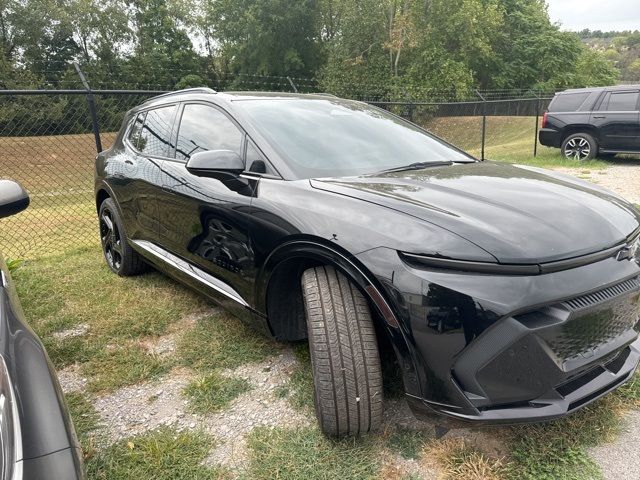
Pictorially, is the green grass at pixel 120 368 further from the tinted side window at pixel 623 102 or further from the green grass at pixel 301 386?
the tinted side window at pixel 623 102

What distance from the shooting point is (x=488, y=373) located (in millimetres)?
1557

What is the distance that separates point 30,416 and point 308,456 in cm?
113

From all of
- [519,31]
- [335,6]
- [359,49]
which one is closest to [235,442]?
[359,49]

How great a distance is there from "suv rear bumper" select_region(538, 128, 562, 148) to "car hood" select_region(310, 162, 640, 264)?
9863 mm

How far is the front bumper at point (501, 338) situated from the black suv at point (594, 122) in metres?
10.3

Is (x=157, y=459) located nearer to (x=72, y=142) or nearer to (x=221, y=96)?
(x=221, y=96)

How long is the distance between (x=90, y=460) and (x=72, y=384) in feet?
2.36

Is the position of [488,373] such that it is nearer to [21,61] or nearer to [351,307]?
[351,307]

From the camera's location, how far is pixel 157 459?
1.94m

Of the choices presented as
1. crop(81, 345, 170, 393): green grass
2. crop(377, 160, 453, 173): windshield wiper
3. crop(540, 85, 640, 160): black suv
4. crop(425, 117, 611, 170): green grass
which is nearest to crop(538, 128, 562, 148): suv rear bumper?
crop(540, 85, 640, 160): black suv

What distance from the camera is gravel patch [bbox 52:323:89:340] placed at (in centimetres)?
309

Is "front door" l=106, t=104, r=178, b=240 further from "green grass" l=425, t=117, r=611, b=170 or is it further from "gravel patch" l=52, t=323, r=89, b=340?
"green grass" l=425, t=117, r=611, b=170

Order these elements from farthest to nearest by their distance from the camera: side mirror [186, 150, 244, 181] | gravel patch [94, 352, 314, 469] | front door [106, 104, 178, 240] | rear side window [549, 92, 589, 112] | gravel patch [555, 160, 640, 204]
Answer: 1. rear side window [549, 92, 589, 112]
2. gravel patch [555, 160, 640, 204]
3. front door [106, 104, 178, 240]
4. side mirror [186, 150, 244, 181]
5. gravel patch [94, 352, 314, 469]

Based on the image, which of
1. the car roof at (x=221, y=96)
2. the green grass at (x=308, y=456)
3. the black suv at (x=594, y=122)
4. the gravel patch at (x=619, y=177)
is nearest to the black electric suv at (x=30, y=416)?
the green grass at (x=308, y=456)
